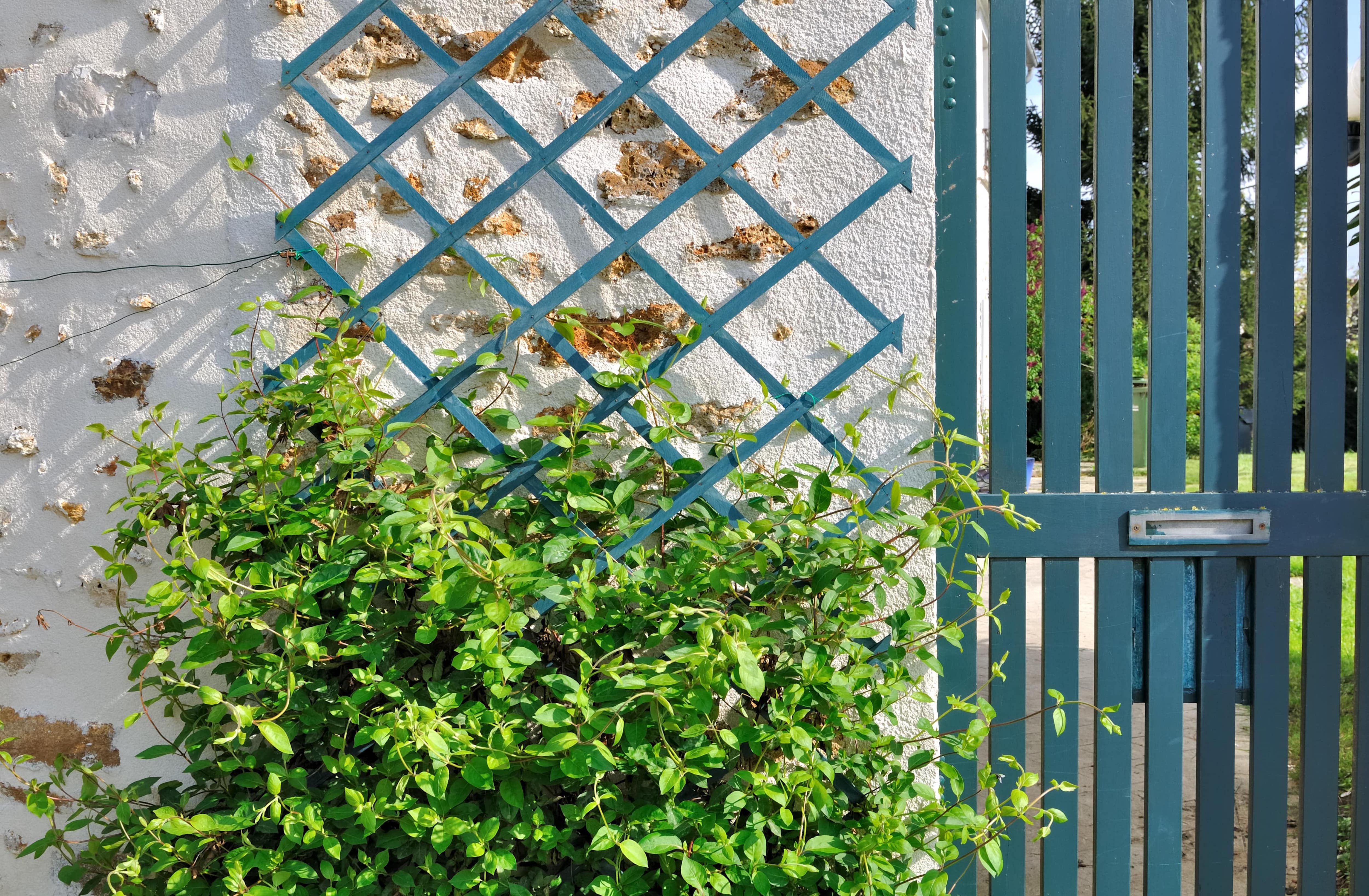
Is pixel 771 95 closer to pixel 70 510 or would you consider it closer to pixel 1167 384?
pixel 1167 384

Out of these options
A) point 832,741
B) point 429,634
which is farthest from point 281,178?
point 832,741

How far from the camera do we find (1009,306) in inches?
75.9

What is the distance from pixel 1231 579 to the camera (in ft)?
6.34

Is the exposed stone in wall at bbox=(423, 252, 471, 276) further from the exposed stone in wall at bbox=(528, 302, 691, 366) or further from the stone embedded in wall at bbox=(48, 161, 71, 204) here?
the stone embedded in wall at bbox=(48, 161, 71, 204)

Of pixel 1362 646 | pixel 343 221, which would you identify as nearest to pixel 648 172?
pixel 343 221

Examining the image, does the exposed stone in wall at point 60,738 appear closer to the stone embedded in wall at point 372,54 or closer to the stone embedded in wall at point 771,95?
the stone embedded in wall at point 372,54

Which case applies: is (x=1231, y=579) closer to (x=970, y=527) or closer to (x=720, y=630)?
(x=970, y=527)

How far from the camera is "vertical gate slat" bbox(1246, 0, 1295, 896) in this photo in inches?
75.6

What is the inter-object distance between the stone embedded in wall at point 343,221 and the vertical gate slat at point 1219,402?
68.3 inches

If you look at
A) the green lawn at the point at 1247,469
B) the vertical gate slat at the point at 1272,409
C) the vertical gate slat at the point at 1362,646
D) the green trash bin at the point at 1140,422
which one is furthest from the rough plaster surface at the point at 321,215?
the green trash bin at the point at 1140,422

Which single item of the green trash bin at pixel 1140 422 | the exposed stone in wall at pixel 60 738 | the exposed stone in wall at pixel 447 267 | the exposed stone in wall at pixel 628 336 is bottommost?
the exposed stone in wall at pixel 60 738

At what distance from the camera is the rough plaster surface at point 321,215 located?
183 cm

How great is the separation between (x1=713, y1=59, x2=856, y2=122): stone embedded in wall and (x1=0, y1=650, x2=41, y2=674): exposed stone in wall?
1.75 metres

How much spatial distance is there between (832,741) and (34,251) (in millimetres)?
1851
